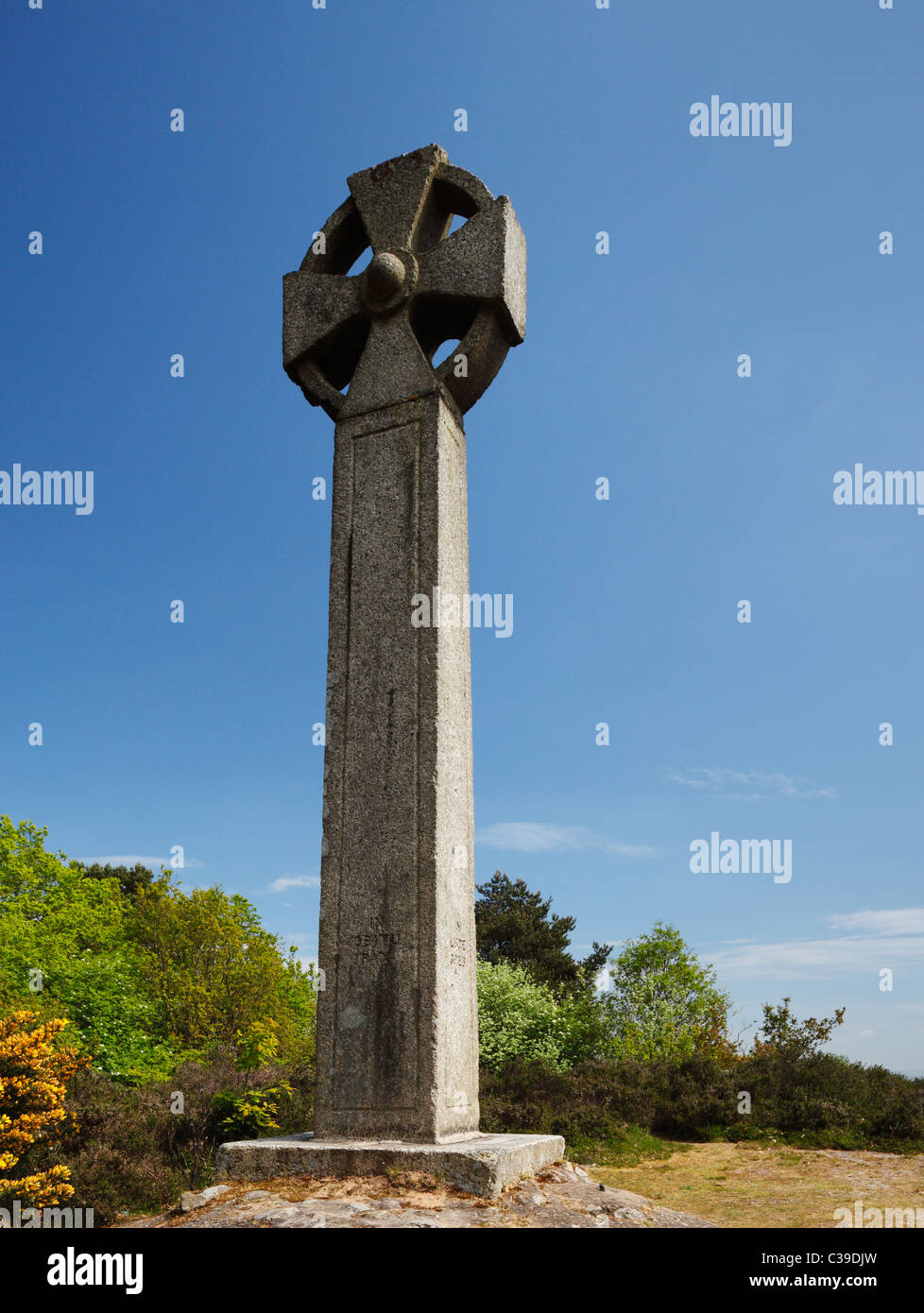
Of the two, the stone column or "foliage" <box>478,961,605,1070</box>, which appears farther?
"foliage" <box>478,961,605,1070</box>

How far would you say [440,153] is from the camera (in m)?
6.55

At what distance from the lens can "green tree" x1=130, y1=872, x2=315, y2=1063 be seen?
19.6 meters

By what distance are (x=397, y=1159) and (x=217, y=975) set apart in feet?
58.3

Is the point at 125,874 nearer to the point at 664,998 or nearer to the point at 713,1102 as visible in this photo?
the point at 664,998

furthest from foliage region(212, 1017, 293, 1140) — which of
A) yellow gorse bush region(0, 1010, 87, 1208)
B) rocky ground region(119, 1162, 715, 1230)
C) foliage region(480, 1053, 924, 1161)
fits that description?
rocky ground region(119, 1162, 715, 1230)

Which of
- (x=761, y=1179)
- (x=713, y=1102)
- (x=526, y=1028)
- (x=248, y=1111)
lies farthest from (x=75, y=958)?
(x=761, y=1179)

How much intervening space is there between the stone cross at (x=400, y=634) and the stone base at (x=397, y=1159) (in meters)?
0.25

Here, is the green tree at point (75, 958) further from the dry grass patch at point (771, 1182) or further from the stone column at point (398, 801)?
the stone column at point (398, 801)

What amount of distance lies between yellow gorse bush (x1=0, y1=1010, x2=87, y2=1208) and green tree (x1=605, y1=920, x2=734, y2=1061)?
13.9m

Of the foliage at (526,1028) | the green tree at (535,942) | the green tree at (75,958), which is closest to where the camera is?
the green tree at (75,958)

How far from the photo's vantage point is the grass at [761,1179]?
674 cm

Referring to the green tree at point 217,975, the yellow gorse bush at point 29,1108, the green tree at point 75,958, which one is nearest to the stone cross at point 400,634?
the yellow gorse bush at point 29,1108

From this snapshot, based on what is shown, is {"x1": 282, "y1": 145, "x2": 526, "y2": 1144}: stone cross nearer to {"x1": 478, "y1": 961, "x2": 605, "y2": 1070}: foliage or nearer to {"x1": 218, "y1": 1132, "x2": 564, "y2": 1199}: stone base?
{"x1": 218, "y1": 1132, "x2": 564, "y2": 1199}: stone base
